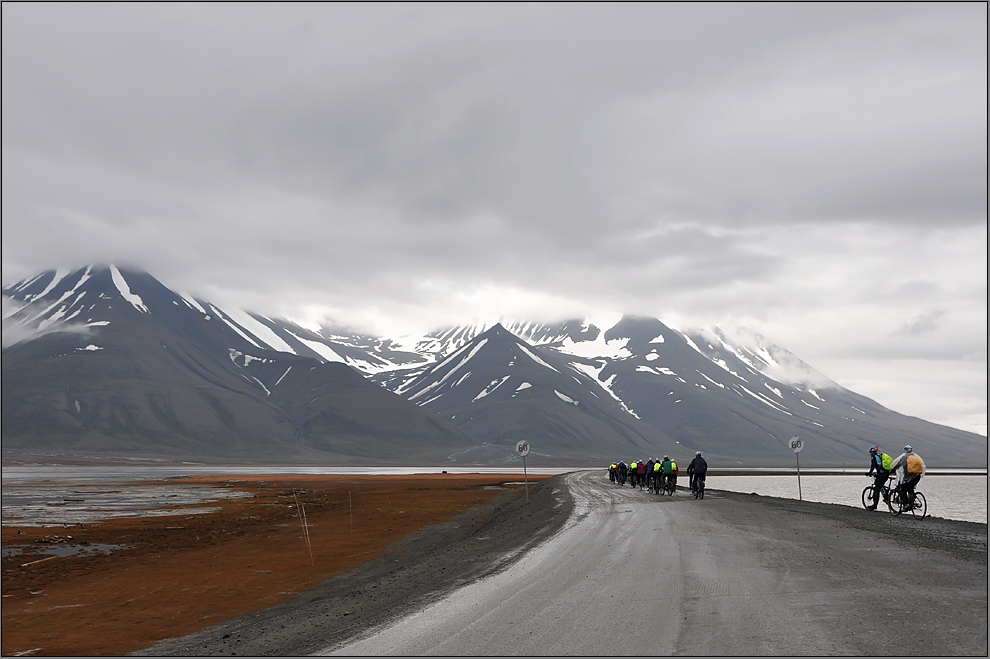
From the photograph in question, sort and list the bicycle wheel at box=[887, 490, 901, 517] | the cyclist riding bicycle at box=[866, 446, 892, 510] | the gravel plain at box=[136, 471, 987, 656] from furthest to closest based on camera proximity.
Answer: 1. the cyclist riding bicycle at box=[866, 446, 892, 510]
2. the bicycle wheel at box=[887, 490, 901, 517]
3. the gravel plain at box=[136, 471, 987, 656]

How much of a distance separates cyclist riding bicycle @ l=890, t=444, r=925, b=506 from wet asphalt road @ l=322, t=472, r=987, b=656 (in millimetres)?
5992

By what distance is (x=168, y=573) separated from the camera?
22641 millimetres

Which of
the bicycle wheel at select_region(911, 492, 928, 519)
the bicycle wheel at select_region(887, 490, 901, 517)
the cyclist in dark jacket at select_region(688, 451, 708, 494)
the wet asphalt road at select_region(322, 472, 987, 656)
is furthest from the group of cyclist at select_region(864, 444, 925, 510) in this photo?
the cyclist in dark jacket at select_region(688, 451, 708, 494)

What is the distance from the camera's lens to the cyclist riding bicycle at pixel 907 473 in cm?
2781

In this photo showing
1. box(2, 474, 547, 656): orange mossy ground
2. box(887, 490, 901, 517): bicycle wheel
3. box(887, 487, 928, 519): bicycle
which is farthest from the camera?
box(887, 490, 901, 517): bicycle wheel

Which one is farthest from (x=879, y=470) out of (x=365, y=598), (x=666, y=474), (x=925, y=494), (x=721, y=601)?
(x=925, y=494)

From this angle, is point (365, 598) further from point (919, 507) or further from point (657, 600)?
point (919, 507)

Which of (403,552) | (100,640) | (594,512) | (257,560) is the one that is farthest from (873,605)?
(594,512)

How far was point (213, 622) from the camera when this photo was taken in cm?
1530

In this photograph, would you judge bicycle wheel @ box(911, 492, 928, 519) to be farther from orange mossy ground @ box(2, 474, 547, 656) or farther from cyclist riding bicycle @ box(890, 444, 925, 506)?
orange mossy ground @ box(2, 474, 547, 656)

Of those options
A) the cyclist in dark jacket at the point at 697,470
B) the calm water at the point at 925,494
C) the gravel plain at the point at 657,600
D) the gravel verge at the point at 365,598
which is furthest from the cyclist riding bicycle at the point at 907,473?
the gravel verge at the point at 365,598

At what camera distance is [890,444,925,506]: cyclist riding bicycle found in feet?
91.2

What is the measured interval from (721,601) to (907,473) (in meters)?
19.4

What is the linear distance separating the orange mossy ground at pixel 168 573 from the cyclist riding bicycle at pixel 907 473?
19208 millimetres
